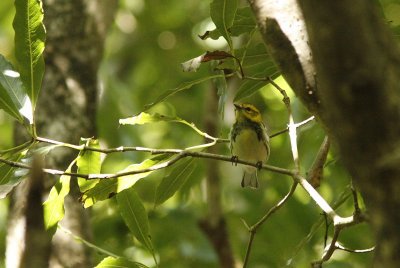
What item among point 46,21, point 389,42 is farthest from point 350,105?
point 46,21

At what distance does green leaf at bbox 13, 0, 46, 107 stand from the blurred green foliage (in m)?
0.56

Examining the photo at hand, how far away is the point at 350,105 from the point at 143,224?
4.90 ft

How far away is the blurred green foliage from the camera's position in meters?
4.03

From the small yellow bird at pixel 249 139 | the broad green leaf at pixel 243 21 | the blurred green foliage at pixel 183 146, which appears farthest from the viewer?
the blurred green foliage at pixel 183 146

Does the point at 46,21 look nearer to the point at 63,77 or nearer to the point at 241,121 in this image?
the point at 63,77

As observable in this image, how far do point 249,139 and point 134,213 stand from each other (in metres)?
1.71

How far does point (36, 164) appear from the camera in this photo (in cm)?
80

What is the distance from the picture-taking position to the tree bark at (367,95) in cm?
85

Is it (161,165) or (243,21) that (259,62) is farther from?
(161,165)

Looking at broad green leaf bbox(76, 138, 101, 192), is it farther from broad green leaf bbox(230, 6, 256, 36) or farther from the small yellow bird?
the small yellow bird

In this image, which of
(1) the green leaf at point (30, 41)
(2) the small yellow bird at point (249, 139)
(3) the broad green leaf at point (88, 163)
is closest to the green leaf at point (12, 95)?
(1) the green leaf at point (30, 41)

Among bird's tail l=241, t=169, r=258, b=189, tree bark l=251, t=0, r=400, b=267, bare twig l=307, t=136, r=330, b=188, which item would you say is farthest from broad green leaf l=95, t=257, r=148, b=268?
bird's tail l=241, t=169, r=258, b=189

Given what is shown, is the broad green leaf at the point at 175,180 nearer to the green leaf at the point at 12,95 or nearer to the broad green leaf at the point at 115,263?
the broad green leaf at the point at 115,263

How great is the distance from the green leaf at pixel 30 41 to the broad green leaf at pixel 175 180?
54 centimetres
